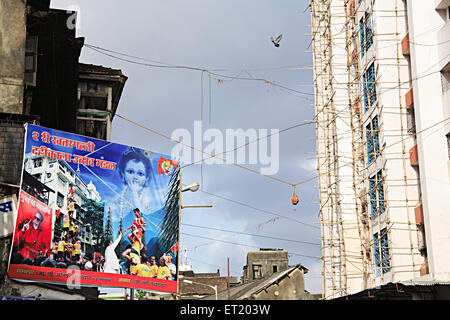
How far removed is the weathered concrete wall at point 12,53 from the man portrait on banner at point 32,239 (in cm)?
534

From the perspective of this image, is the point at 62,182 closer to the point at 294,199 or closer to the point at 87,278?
the point at 87,278

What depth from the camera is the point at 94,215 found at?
947 inches

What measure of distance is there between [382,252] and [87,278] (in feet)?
39.5

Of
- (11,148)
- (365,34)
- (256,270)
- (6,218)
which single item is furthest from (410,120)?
(256,270)

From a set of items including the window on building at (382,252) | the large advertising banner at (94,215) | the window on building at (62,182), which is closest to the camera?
the large advertising banner at (94,215)

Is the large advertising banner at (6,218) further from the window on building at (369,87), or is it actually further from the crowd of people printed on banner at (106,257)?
the window on building at (369,87)

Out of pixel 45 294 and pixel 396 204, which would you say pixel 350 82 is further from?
pixel 45 294

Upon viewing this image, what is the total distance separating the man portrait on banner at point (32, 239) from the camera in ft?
70.7

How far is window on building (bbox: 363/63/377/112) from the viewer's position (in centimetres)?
2856

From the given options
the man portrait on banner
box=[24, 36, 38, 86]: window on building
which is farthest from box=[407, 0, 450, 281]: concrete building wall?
box=[24, 36, 38, 86]: window on building

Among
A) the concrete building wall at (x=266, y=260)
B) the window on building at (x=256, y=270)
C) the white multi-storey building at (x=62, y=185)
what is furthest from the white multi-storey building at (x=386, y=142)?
the window on building at (x=256, y=270)

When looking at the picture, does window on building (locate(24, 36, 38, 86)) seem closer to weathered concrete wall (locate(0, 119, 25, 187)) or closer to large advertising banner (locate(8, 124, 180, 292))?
weathered concrete wall (locate(0, 119, 25, 187))

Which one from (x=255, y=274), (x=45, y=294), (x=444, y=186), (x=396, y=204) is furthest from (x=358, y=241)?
(x=255, y=274)

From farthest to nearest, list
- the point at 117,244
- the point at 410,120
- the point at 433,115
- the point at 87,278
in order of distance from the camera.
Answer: the point at 410,120 → the point at 117,244 → the point at 433,115 → the point at 87,278
